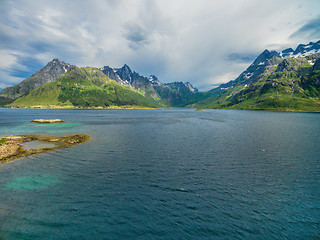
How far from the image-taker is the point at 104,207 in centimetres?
2006

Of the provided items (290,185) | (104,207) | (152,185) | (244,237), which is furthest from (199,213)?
(290,185)

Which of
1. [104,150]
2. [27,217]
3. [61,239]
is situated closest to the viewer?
[61,239]

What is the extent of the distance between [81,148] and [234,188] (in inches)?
1720

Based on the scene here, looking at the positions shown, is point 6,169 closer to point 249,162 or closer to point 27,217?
point 27,217

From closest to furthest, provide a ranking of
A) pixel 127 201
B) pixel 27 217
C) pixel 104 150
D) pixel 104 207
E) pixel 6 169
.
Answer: pixel 27 217, pixel 104 207, pixel 127 201, pixel 6 169, pixel 104 150

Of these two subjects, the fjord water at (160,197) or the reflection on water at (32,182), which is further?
the reflection on water at (32,182)

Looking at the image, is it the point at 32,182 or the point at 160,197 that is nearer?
the point at 160,197

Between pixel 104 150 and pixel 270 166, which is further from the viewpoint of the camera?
pixel 104 150

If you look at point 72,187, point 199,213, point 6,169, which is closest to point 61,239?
point 72,187

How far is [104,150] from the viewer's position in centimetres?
4534

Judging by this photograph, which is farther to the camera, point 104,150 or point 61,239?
point 104,150

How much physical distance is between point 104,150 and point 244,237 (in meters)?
39.4

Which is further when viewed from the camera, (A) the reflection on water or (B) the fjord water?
(A) the reflection on water

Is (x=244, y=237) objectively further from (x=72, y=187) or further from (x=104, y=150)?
(x=104, y=150)
